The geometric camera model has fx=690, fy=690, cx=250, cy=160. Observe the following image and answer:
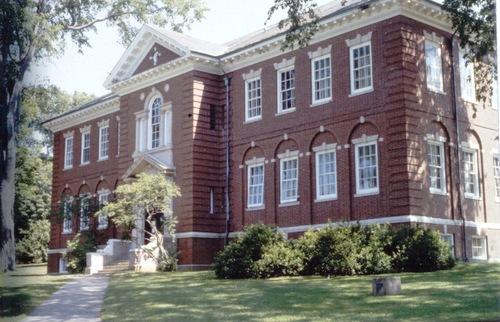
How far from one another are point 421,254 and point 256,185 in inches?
320

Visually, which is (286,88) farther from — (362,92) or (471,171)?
(471,171)

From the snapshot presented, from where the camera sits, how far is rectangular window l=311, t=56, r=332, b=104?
21.7 m

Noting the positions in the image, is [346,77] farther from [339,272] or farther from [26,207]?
[26,207]

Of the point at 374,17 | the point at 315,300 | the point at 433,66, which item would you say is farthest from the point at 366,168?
the point at 315,300

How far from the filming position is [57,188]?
64.3 ft

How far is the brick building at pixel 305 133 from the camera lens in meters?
19.7

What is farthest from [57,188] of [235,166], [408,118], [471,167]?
[471,167]

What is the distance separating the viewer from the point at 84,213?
22672mm

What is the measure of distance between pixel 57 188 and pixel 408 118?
10108mm

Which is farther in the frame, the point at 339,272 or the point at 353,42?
the point at 353,42

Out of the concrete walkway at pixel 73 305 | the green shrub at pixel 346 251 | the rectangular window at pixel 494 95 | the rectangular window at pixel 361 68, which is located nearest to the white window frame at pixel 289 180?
the rectangular window at pixel 361 68

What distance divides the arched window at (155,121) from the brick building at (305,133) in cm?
9

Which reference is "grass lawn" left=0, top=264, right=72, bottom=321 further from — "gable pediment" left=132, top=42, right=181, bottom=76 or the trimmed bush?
"gable pediment" left=132, top=42, right=181, bottom=76

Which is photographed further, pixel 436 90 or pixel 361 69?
pixel 361 69
